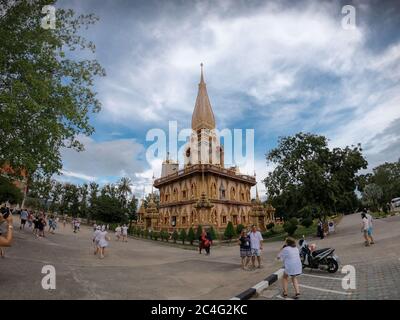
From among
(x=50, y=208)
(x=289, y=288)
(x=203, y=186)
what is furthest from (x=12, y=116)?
(x=50, y=208)

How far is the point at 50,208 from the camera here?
76500 mm

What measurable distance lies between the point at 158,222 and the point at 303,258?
3646cm

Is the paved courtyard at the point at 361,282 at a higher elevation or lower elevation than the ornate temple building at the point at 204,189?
lower

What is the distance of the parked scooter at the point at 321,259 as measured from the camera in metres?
9.89

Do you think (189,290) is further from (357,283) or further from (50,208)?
(50,208)

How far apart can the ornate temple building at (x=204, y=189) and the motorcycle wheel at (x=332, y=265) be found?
75.0 ft

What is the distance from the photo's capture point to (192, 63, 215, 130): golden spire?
47688 millimetres

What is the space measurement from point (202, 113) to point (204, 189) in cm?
1502

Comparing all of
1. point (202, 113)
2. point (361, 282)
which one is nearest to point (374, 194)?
point (202, 113)

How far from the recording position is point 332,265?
991 cm

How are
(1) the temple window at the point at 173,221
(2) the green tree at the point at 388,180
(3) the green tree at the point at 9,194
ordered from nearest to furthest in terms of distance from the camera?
Result: (1) the temple window at the point at 173,221
(3) the green tree at the point at 9,194
(2) the green tree at the point at 388,180

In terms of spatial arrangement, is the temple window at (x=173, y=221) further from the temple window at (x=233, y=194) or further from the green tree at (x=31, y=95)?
the green tree at (x=31, y=95)

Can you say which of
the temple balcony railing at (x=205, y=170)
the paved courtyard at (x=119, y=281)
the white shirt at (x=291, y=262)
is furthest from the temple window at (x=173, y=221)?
the white shirt at (x=291, y=262)

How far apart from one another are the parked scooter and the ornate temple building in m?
22.0
